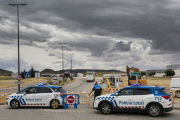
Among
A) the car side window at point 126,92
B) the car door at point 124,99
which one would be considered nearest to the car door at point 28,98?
the car door at point 124,99

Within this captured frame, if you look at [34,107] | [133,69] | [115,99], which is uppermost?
[133,69]

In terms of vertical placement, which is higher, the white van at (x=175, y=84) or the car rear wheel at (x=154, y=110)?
the white van at (x=175, y=84)

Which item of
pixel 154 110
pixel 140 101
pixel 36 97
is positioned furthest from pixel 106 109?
pixel 36 97

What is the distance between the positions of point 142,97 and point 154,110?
2.91 ft

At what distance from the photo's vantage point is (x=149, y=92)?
10703mm

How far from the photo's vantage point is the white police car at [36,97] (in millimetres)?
13461

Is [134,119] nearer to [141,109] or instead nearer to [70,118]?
[141,109]

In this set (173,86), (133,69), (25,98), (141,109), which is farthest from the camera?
(133,69)

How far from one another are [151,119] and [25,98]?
8372 mm

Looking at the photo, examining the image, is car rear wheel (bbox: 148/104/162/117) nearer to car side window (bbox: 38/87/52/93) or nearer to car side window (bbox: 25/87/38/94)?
car side window (bbox: 38/87/52/93)

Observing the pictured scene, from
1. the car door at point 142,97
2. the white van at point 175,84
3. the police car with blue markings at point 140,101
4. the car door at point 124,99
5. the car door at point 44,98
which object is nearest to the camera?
the police car with blue markings at point 140,101

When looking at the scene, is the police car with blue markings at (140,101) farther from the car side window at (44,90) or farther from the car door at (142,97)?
the car side window at (44,90)

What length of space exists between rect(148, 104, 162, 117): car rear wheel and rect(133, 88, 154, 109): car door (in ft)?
1.07

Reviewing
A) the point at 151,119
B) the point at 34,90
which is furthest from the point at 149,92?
the point at 34,90
